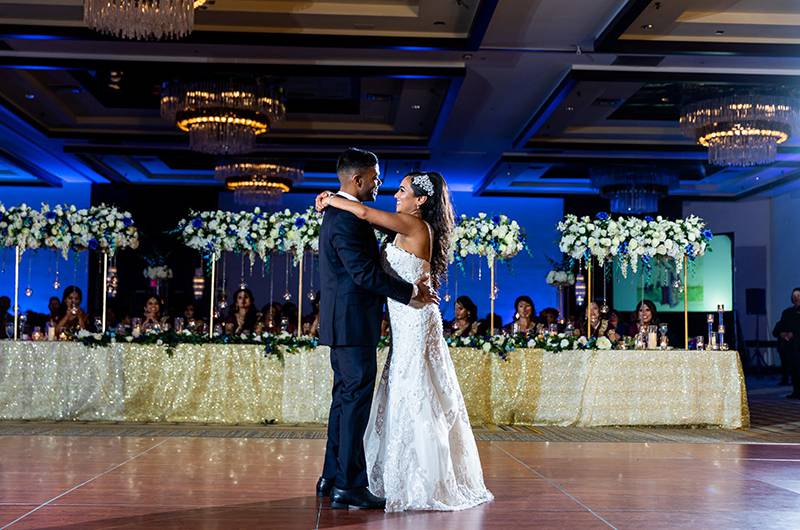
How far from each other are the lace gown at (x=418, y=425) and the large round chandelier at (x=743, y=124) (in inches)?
308

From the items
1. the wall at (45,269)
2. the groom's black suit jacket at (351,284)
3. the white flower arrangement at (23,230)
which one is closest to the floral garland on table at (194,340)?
the white flower arrangement at (23,230)

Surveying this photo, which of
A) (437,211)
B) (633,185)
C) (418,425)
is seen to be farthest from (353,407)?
(633,185)

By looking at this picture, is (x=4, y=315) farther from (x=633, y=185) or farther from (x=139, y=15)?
(x=633, y=185)

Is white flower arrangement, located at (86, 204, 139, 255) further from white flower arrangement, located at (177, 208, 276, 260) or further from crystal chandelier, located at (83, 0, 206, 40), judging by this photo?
crystal chandelier, located at (83, 0, 206, 40)

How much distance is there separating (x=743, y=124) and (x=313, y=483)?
27.2 ft

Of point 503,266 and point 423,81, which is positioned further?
point 503,266

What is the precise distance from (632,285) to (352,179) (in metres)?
15.1

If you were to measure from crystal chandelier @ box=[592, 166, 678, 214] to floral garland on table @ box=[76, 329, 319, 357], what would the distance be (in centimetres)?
861

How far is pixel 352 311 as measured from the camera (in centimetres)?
434

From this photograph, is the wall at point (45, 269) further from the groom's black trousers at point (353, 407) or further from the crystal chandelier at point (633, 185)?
the groom's black trousers at point (353, 407)

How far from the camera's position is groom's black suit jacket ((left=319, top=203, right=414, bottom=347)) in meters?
4.24

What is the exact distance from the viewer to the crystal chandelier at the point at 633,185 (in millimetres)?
15703

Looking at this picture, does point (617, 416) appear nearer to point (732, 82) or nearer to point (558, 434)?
point (558, 434)

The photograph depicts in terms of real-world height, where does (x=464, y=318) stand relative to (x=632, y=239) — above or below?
below
